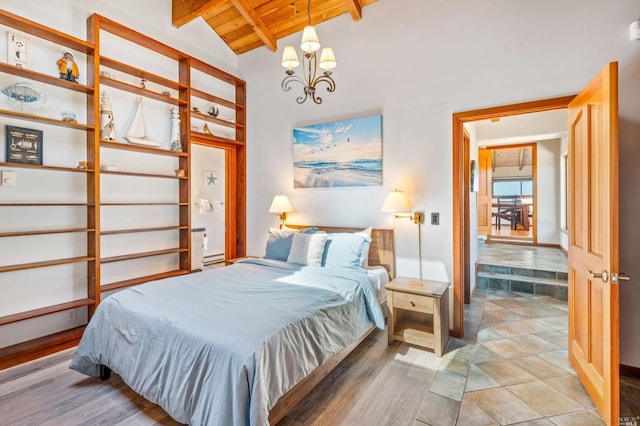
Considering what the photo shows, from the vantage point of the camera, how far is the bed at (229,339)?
4.84 feet

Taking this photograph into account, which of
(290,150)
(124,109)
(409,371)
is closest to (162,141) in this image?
(124,109)

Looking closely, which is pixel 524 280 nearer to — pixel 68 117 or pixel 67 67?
pixel 68 117

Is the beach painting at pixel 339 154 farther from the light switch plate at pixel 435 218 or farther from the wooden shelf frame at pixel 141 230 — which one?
the wooden shelf frame at pixel 141 230

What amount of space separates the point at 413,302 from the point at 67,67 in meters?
4.00

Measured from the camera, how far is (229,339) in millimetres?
1569

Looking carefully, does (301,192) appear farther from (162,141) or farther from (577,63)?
(577,63)

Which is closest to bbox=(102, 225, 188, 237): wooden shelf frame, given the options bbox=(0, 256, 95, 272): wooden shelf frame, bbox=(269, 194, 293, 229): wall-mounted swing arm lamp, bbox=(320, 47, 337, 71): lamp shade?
bbox=(0, 256, 95, 272): wooden shelf frame

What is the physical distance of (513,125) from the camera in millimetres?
5117

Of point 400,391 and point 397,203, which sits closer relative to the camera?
point 400,391

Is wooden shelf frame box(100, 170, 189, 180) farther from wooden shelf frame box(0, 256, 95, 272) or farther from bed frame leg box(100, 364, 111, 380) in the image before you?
bed frame leg box(100, 364, 111, 380)

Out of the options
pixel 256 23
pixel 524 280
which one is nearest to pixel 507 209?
pixel 524 280

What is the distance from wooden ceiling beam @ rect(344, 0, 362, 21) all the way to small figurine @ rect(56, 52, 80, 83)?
9.51 ft

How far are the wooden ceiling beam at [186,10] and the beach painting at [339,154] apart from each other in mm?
1769

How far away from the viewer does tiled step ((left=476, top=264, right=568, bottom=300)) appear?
3.99m
